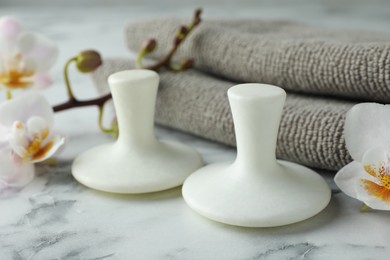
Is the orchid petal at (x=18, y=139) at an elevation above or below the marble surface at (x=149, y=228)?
above

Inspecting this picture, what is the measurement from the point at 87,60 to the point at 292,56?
0.18 meters

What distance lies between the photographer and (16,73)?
0.56m

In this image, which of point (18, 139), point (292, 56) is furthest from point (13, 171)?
point (292, 56)

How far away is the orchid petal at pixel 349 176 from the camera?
43cm

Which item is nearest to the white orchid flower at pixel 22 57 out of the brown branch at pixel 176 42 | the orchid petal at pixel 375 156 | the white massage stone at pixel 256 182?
the brown branch at pixel 176 42

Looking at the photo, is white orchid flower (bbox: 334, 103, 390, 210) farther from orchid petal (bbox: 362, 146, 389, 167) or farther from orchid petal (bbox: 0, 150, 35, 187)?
orchid petal (bbox: 0, 150, 35, 187)

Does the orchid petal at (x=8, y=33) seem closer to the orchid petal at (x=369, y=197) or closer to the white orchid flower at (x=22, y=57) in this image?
the white orchid flower at (x=22, y=57)

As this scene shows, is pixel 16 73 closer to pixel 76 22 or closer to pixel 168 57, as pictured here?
pixel 168 57

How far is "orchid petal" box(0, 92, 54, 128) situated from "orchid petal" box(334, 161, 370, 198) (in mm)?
235

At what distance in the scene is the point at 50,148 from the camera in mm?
504

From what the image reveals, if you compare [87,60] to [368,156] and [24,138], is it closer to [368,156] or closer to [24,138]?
[24,138]

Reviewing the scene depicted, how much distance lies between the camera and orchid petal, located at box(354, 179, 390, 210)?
0.41 meters

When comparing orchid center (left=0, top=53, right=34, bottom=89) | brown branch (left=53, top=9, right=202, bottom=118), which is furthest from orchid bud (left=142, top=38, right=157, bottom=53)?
orchid center (left=0, top=53, right=34, bottom=89)

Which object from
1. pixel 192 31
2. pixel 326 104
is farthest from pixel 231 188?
pixel 192 31
